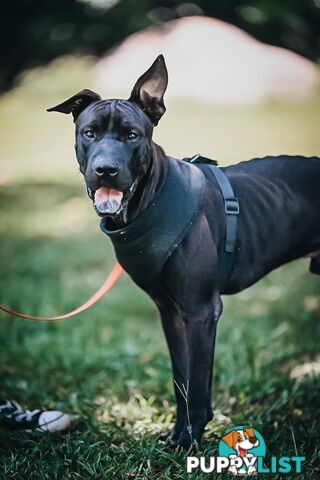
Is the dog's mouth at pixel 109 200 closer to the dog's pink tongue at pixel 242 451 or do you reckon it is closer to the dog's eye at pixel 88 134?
the dog's eye at pixel 88 134

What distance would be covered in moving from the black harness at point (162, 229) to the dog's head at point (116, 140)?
0.17m

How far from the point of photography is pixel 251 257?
3.16m

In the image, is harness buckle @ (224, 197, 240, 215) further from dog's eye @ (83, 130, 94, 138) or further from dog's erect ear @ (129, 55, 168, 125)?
dog's eye @ (83, 130, 94, 138)

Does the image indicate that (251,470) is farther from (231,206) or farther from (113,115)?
(113,115)

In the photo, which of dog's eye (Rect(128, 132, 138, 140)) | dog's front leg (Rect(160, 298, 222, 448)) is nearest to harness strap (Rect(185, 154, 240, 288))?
dog's front leg (Rect(160, 298, 222, 448))

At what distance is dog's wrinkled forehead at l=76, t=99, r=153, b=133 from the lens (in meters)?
2.69

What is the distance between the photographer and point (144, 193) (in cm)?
283

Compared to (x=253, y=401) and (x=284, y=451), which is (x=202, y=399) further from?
(x=253, y=401)

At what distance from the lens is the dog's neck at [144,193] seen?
9.32 ft

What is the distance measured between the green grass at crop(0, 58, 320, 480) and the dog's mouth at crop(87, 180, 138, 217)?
1285 mm

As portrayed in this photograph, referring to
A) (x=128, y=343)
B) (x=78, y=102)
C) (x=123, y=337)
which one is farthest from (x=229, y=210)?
(x=123, y=337)

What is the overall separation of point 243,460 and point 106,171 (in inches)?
61.0

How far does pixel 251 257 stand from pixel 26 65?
7.47 meters

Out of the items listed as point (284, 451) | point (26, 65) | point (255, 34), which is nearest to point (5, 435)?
point (284, 451)
